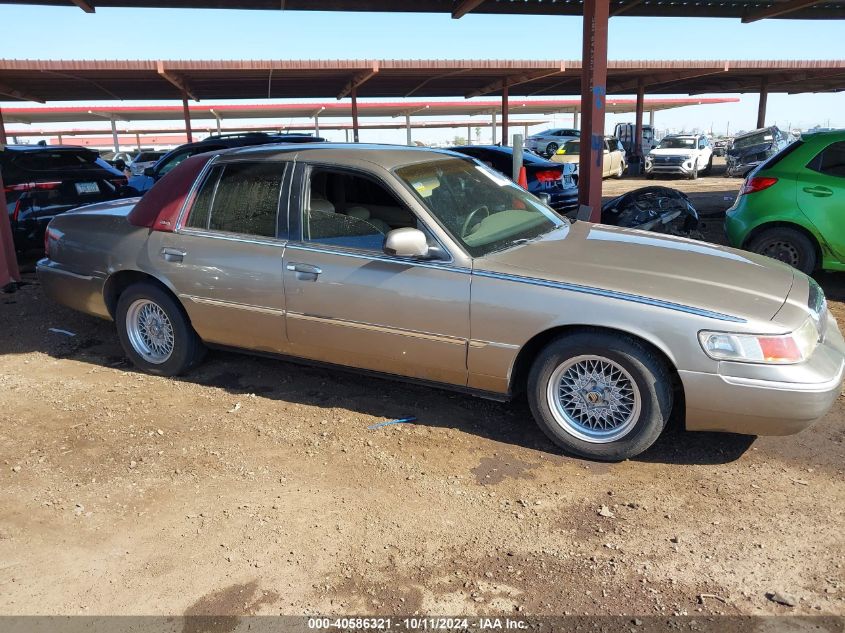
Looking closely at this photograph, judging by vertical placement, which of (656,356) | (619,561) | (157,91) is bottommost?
(619,561)

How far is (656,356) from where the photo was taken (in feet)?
11.0

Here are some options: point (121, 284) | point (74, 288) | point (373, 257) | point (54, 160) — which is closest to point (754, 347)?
point (373, 257)

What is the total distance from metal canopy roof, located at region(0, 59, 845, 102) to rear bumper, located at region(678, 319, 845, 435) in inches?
676

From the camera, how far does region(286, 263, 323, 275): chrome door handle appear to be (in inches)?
157

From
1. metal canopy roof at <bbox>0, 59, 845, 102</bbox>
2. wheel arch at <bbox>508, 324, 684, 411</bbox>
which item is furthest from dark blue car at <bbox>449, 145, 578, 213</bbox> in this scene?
metal canopy roof at <bbox>0, 59, 845, 102</bbox>

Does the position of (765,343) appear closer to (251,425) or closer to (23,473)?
(251,425)

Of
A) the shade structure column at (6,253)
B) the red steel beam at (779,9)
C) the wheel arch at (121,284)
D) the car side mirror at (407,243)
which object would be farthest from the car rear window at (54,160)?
the red steel beam at (779,9)

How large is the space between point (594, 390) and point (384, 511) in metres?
1.27

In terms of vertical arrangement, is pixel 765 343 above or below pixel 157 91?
below

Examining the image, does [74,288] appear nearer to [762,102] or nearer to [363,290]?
[363,290]

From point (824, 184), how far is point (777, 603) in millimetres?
5178

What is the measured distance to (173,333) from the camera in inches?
187

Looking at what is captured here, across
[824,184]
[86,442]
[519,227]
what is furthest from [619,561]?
[824,184]

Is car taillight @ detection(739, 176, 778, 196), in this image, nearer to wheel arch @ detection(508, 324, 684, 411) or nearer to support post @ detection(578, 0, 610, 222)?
support post @ detection(578, 0, 610, 222)
